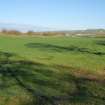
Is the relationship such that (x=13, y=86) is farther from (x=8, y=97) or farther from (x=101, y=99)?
(x=101, y=99)

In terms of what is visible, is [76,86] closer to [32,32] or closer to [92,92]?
[92,92]

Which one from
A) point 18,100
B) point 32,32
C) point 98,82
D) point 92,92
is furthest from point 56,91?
point 32,32

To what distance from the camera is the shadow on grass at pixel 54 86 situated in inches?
391

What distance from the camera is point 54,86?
1198 centimetres

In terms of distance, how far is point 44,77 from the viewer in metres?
13.9

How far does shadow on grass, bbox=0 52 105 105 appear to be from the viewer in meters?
9.94

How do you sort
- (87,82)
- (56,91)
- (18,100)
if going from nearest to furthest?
(18,100), (56,91), (87,82)

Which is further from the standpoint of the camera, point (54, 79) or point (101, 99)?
point (54, 79)

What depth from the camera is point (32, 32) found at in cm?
9125

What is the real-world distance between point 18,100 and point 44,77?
436 centimetres

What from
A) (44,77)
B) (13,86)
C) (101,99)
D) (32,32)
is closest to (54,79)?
(44,77)

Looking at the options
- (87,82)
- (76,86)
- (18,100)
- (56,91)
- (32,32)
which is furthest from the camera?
(32,32)

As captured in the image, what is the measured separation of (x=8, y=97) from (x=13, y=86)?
1718 millimetres

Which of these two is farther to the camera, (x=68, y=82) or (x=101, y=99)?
(x=68, y=82)
